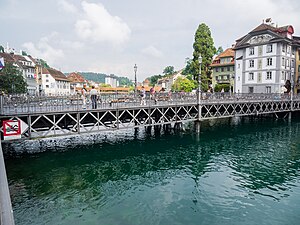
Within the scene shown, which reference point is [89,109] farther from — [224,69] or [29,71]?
[29,71]

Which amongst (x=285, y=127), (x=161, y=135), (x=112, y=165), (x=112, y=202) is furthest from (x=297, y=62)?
(x=112, y=202)

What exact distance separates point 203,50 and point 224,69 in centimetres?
1336

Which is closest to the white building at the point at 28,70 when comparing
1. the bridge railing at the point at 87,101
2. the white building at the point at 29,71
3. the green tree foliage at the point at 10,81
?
the white building at the point at 29,71

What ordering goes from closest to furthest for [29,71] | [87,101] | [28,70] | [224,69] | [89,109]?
[89,109] → [87,101] → [224,69] → [28,70] → [29,71]

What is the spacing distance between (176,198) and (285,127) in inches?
1075

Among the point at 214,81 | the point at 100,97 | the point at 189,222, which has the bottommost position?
the point at 189,222

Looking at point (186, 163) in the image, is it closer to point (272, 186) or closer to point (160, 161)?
point (160, 161)

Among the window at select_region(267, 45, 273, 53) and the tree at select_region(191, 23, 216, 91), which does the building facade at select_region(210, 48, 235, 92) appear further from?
the window at select_region(267, 45, 273, 53)

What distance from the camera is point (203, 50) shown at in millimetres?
52406

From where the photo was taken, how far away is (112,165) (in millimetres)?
16859

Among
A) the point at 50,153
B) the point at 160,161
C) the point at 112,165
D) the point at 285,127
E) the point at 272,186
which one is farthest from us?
the point at 285,127

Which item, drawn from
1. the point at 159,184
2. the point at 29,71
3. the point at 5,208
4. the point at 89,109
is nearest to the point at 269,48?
the point at 89,109

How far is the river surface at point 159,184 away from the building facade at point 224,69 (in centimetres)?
4084

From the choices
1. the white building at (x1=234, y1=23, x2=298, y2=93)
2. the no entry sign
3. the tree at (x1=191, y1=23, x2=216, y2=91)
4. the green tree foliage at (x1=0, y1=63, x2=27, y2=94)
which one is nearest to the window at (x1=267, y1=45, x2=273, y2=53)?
the white building at (x1=234, y1=23, x2=298, y2=93)
